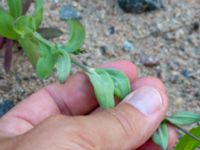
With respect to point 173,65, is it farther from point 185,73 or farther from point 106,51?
point 106,51

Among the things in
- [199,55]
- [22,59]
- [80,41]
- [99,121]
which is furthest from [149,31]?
[99,121]

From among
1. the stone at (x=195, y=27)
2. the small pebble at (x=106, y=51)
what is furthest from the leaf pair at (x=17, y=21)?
the stone at (x=195, y=27)

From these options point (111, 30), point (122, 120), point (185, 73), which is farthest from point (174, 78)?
point (122, 120)

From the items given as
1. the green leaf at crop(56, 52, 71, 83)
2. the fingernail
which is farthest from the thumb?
the green leaf at crop(56, 52, 71, 83)

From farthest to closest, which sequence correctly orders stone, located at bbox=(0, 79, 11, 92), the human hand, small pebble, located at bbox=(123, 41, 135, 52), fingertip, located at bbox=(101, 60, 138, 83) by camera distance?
small pebble, located at bbox=(123, 41, 135, 52), stone, located at bbox=(0, 79, 11, 92), fingertip, located at bbox=(101, 60, 138, 83), the human hand

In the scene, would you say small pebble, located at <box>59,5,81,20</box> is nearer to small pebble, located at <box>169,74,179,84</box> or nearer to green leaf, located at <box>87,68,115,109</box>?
small pebble, located at <box>169,74,179,84</box>

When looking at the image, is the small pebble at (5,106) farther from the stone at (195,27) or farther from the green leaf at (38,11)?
the stone at (195,27)

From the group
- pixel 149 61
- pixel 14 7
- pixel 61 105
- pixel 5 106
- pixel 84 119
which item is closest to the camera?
pixel 84 119

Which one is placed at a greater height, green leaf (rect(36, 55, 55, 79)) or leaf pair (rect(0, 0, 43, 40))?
leaf pair (rect(0, 0, 43, 40))
